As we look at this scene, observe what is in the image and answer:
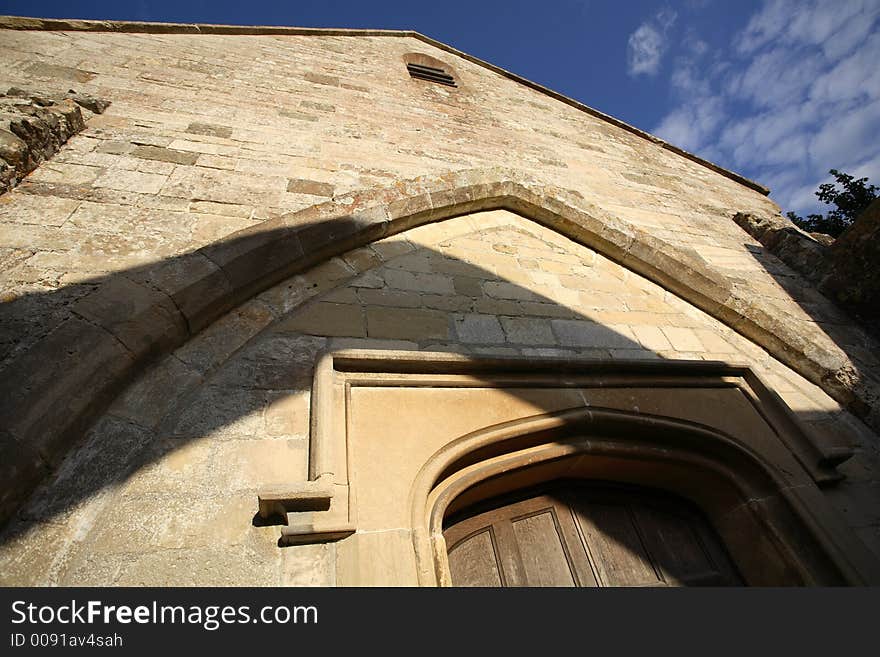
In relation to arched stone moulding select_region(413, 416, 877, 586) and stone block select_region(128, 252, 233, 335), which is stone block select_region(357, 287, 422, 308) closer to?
stone block select_region(128, 252, 233, 335)

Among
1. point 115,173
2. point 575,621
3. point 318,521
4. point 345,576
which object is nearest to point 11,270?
point 115,173

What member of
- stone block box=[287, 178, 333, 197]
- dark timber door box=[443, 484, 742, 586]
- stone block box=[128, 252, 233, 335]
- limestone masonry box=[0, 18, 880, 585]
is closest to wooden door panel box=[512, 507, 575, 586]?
dark timber door box=[443, 484, 742, 586]

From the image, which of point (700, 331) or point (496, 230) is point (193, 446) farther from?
point (700, 331)

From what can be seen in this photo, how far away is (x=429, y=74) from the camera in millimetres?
5961

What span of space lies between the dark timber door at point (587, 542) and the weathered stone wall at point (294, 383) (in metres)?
0.54

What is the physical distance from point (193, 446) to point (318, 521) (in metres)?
0.53

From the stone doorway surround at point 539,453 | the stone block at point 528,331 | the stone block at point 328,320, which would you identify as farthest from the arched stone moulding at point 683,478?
the stone block at point 328,320

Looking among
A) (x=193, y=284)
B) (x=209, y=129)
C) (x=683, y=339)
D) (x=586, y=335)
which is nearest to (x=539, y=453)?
(x=586, y=335)

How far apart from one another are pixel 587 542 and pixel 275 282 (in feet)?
6.45

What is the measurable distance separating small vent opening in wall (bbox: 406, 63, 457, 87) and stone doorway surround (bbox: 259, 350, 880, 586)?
5.05 m

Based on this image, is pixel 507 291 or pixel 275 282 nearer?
pixel 275 282

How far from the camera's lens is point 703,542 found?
2.27 m

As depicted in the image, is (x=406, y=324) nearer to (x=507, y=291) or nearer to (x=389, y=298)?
(x=389, y=298)

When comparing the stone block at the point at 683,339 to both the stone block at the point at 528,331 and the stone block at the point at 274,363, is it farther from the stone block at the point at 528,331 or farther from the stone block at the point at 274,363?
the stone block at the point at 274,363
